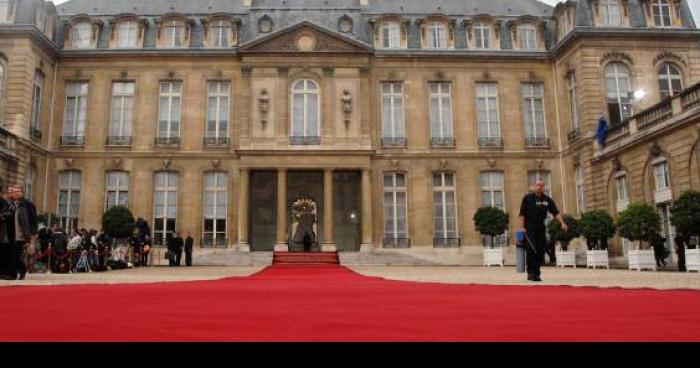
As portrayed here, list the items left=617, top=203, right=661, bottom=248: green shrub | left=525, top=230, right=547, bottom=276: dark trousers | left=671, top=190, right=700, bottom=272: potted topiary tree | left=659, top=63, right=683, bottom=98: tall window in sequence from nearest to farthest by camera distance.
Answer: left=525, top=230, right=547, bottom=276: dark trousers < left=671, top=190, right=700, bottom=272: potted topiary tree < left=617, top=203, right=661, bottom=248: green shrub < left=659, top=63, right=683, bottom=98: tall window

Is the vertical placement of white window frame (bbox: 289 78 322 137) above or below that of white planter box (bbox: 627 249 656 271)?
above

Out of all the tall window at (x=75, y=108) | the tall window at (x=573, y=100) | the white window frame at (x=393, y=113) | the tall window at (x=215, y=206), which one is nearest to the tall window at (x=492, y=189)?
the tall window at (x=573, y=100)

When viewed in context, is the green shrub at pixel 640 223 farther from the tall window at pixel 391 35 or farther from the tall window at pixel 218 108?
the tall window at pixel 218 108

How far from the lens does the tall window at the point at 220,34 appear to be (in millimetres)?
A: 27172

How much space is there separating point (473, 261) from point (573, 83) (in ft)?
30.0

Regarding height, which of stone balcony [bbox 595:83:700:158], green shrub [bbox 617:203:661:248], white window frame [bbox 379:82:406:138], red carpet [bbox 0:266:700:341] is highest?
white window frame [bbox 379:82:406:138]

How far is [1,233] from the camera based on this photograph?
10.1 m

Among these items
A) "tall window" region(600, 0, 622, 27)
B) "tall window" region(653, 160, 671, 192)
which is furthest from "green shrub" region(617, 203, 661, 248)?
"tall window" region(600, 0, 622, 27)

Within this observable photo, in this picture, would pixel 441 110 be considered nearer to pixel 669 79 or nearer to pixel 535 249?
pixel 669 79

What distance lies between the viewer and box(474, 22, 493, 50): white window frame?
90.6 ft

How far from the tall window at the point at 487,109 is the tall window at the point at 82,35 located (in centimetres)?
1853

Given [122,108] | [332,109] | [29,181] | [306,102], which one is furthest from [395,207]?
[29,181]

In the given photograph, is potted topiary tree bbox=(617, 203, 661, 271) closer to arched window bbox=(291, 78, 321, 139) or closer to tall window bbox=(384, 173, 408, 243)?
→ tall window bbox=(384, 173, 408, 243)

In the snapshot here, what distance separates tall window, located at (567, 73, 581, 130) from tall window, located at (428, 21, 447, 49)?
5.97m
